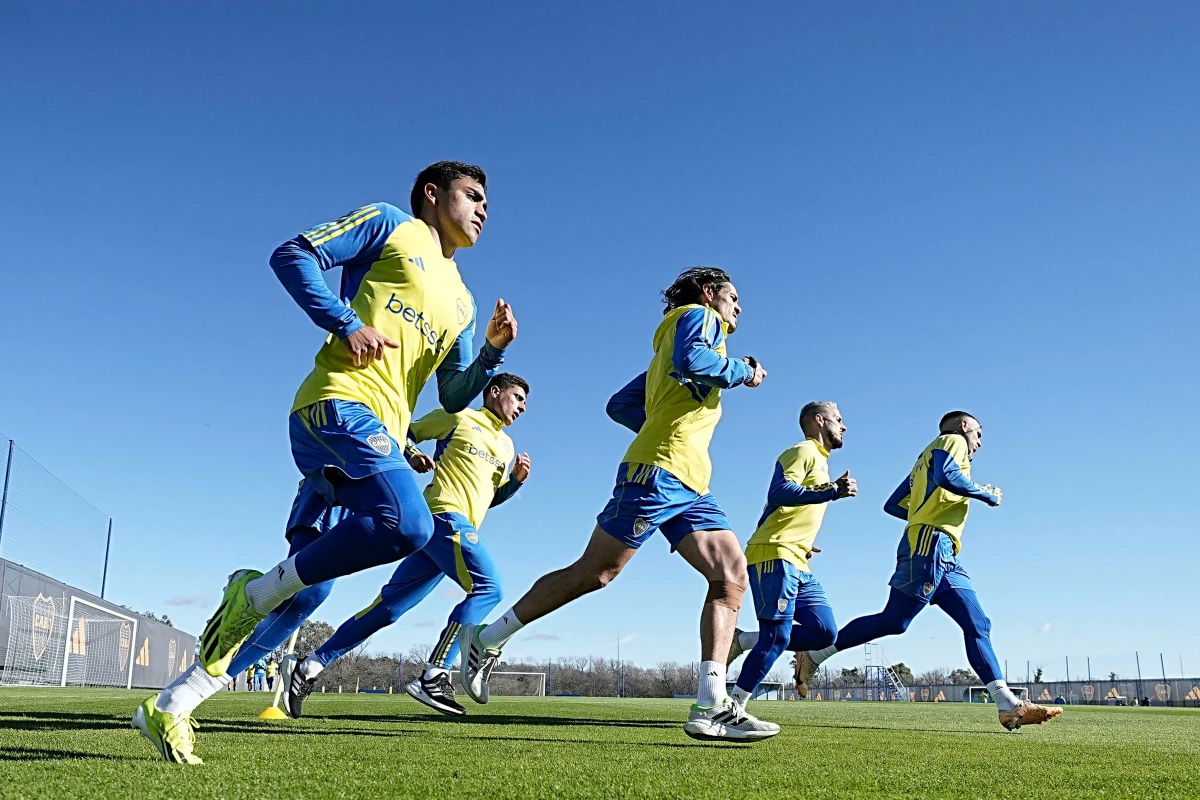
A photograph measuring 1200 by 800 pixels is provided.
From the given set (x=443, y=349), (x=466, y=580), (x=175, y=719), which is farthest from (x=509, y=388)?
(x=175, y=719)

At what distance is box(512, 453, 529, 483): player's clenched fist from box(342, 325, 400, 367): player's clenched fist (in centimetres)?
397

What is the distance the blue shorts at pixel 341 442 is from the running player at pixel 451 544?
2509 millimetres

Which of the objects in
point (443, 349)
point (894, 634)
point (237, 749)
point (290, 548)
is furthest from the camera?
point (894, 634)

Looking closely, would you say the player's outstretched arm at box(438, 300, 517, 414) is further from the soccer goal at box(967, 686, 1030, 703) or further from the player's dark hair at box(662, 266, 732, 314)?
the soccer goal at box(967, 686, 1030, 703)

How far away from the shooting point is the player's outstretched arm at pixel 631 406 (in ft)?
18.4

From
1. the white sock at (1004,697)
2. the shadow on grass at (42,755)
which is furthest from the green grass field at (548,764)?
the white sock at (1004,697)

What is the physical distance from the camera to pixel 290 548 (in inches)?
216

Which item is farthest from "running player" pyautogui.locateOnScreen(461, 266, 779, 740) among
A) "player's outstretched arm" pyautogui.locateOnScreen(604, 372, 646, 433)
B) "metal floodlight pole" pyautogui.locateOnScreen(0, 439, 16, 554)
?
"metal floodlight pole" pyautogui.locateOnScreen(0, 439, 16, 554)

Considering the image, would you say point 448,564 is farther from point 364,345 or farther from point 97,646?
point 97,646

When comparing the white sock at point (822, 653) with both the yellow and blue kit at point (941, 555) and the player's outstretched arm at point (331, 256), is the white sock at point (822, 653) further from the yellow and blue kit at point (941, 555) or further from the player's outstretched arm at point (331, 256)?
the player's outstretched arm at point (331, 256)

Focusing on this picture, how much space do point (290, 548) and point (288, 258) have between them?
8.40 feet

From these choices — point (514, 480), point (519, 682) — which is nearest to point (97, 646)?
point (519, 682)

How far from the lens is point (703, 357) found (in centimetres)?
469

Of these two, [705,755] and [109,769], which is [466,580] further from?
[109,769]
